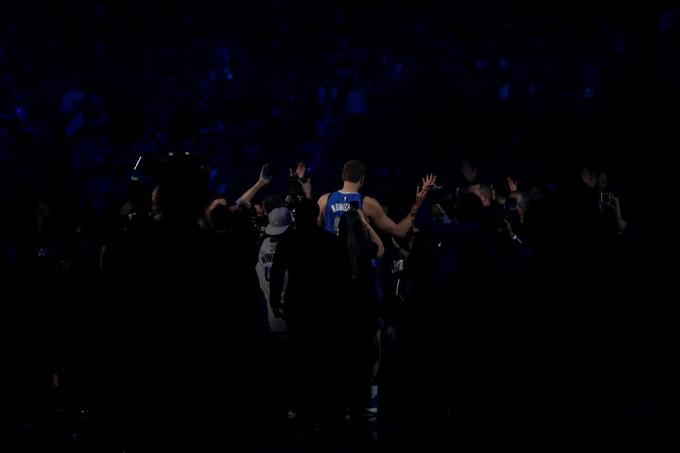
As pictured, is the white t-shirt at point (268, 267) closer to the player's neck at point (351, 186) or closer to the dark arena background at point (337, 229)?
the dark arena background at point (337, 229)

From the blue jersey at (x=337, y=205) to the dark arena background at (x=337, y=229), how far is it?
3 cm

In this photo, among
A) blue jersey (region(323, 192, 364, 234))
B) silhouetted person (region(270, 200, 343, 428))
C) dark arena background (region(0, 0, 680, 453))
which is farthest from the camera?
blue jersey (region(323, 192, 364, 234))

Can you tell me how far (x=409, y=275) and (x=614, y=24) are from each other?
1066cm

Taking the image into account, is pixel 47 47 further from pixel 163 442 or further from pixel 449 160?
pixel 163 442

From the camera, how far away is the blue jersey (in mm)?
7727

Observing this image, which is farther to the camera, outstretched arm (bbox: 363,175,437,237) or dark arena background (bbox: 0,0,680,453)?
outstretched arm (bbox: 363,175,437,237)

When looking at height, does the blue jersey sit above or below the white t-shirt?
above

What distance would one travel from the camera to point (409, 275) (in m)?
7.57

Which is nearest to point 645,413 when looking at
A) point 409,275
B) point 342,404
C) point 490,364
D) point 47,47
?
point 490,364

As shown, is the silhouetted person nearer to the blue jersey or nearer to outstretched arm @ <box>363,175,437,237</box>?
the blue jersey

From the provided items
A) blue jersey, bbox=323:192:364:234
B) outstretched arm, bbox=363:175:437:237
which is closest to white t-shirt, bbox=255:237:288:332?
blue jersey, bbox=323:192:364:234

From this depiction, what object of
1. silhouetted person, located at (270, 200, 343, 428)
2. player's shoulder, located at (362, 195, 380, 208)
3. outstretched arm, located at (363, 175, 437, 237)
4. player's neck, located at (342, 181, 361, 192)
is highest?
player's neck, located at (342, 181, 361, 192)

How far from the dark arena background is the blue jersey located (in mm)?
32

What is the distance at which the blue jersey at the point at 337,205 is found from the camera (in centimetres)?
773
